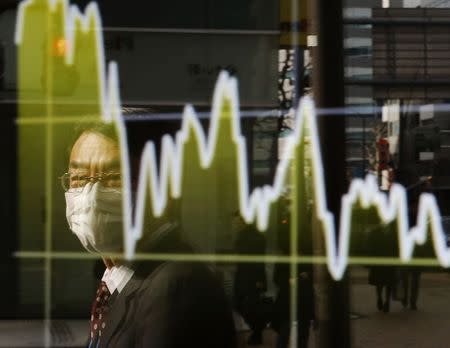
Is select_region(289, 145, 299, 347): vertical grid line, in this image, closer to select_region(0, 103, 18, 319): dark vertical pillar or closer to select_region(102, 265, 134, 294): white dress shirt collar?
select_region(0, 103, 18, 319): dark vertical pillar

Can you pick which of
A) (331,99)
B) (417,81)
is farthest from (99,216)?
(417,81)

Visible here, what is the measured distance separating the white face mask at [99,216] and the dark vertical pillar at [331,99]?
1.11 meters

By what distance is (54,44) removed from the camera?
470 centimetres

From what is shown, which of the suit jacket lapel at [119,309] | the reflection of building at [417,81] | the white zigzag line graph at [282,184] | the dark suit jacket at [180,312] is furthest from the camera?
the reflection of building at [417,81]

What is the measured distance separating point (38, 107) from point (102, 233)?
3285mm

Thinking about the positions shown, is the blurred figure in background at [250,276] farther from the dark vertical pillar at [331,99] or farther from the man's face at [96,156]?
the man's face at [96,156]

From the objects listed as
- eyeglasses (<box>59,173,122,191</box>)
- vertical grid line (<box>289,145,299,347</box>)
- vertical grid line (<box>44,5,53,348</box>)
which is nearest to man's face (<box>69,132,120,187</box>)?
eyeglasses (<box>59,173,122,191</box>)

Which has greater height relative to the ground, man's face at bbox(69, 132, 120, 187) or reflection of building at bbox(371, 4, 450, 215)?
reflection of building at bbox(371, 4, 450, 215)

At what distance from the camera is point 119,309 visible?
1375 millimetres

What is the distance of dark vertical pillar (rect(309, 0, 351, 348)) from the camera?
263 cm

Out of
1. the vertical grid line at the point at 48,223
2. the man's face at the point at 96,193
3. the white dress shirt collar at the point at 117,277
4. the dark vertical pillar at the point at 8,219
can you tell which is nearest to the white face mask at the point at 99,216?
the man's face at the point at 96,193

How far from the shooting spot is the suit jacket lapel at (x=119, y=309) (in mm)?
1359

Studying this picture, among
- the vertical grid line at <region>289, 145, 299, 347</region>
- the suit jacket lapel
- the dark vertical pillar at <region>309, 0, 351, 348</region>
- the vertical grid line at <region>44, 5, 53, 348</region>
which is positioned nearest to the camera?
the suit jacket lapel

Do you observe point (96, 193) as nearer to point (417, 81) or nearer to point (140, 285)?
point (140, 285)
